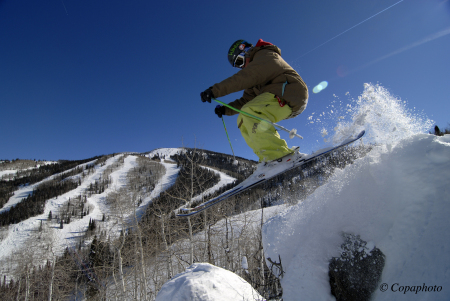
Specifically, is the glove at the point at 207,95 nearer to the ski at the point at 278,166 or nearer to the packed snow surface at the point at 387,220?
the ski at the point at 278,166

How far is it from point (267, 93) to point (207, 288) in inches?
103

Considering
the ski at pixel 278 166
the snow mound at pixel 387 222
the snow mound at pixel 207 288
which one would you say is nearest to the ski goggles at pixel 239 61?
the ski at pixel 278 166

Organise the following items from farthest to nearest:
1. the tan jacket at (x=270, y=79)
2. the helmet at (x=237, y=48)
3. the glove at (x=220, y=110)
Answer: the glove at (x=220, y=110) → the helmet at (x=237, y=48) → the tan jacket at (x=270, y=79)

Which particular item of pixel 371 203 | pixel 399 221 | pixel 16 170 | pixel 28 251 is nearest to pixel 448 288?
pixel 399 221

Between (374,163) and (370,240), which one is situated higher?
(374,163)

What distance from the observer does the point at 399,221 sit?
1.43 metres

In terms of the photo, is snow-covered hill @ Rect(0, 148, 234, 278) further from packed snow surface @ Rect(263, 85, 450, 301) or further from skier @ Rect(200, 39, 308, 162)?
packed snow surface @ Rect(263, 85, 450, 301)

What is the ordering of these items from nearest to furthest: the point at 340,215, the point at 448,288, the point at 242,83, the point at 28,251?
the point at 448,288
the point at 340,215
the point at 242,83
the point at 28,251

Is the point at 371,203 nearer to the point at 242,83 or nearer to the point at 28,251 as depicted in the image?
the point at 242,83

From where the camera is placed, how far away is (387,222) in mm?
1513

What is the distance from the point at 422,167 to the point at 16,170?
160 m

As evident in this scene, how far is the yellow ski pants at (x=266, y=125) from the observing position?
2627mm

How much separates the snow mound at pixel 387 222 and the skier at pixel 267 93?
1.02 metres

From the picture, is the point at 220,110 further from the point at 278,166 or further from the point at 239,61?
the point at 278,166
